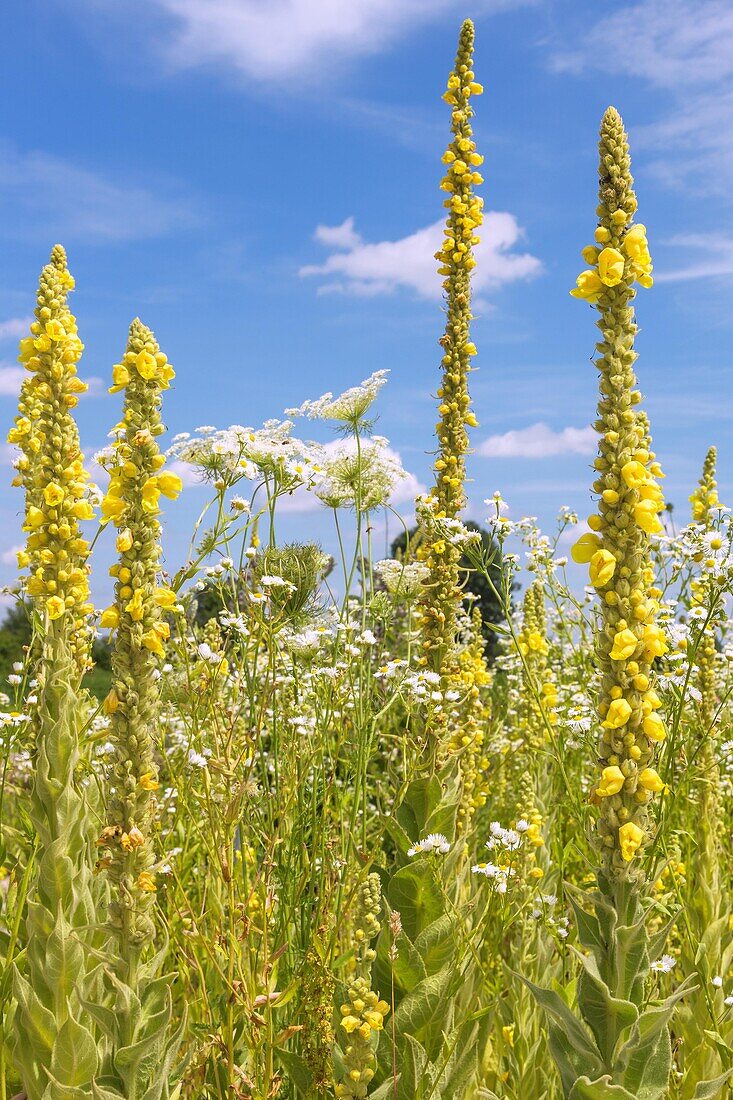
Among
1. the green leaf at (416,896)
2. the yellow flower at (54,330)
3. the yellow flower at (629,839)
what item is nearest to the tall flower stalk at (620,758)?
the yellow flower at (629,839)

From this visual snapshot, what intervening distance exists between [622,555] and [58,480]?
221 cm

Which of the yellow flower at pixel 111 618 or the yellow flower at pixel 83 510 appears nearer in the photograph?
the yellow flower at pixel 111 618

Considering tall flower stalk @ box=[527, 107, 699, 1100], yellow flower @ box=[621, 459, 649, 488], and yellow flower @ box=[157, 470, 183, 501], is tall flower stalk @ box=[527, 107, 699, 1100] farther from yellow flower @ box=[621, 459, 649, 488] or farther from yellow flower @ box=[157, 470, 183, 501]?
yellow flower @ box=[157, 470, 183, 501]

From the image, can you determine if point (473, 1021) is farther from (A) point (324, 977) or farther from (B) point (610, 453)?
(B) point (610, 453)

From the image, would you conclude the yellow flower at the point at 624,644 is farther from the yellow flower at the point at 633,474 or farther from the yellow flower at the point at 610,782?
the yellow flower at the point at 633,474

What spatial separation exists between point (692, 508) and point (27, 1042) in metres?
5.75

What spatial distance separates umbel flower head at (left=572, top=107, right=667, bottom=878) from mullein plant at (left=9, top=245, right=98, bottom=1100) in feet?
5.26

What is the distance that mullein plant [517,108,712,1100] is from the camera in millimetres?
2729

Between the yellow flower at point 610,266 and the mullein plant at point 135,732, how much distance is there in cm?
137

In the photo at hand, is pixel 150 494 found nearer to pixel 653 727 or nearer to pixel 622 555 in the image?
pixel 622 555

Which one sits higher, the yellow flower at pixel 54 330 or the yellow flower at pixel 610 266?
the yellow flower at pixel 54 330

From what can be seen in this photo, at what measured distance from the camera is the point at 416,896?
360 cm

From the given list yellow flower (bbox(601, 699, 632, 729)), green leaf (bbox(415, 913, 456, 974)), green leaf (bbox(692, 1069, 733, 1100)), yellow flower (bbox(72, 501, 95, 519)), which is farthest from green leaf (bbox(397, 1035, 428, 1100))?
yellow flower (bbox(72, 501, 95, 519))

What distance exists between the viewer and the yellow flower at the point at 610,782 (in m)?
2.74
